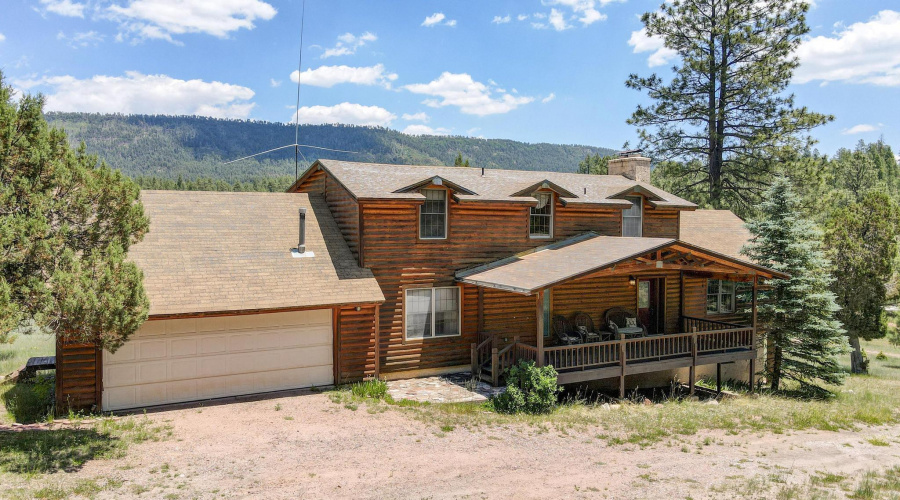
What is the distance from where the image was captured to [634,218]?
20234 mm

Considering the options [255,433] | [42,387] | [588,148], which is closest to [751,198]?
[255,433]

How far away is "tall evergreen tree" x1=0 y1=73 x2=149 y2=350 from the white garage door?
9.95 ft

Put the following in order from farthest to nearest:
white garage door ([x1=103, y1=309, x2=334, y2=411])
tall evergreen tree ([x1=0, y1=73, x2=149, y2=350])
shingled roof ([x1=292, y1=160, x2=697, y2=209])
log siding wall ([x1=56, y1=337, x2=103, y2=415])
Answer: shingled roof ([x1=292, y1=160, x2=697, y2=209]), white garage door ([x1=103, y1=309, x2=334, y2=411]), log siding wall ([x1=56, y1=337, x2=103, y2=415]), tall evergreen tree ([x1=0, y1=73, x2=149, y2=350])

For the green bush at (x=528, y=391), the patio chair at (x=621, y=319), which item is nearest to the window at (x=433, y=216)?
the green bush at (x=528, y=391)

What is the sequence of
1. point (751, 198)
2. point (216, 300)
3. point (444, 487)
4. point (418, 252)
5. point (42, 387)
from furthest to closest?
1. point (751, 198)
2. point (418, 252)
3. point (42, 387)
4. point (216, 300)
5. point (444, 487)

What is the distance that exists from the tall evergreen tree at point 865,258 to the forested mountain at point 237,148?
451 ft

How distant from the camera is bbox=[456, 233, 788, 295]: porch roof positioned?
553 inches

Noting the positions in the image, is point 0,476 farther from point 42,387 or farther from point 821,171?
point 821,171

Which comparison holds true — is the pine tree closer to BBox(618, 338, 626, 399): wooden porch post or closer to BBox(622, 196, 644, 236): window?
BBox(622, 196, 644, 236): window

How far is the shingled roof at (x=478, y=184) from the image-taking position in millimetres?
15906

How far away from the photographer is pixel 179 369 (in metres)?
Result: 12.9

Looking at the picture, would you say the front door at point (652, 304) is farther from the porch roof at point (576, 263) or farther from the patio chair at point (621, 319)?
the porch roof at point (576, 263)

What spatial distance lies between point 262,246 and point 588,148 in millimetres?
186404

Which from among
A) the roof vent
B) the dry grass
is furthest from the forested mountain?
the roof vent
